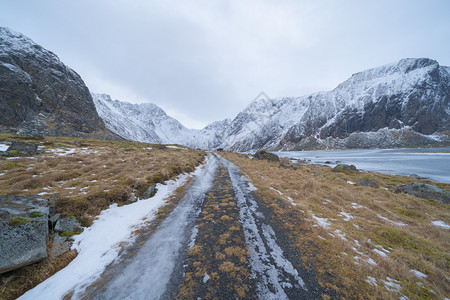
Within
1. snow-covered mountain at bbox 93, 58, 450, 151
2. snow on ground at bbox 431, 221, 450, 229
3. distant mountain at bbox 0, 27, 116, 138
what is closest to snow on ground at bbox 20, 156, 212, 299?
snow on ground at bbox 431, 221, 450, 229

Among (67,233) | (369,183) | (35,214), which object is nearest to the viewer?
(35,214)

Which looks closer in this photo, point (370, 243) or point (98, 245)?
point (98, 245)

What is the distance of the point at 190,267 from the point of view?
15.1 ft

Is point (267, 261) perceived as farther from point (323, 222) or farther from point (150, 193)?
point (150, 193)

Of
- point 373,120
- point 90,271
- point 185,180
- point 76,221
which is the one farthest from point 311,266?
point 373,120

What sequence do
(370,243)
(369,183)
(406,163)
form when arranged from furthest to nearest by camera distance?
(406,163)
(369,183)
(370,243)

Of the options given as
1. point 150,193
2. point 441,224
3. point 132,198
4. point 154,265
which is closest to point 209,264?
point 154,265

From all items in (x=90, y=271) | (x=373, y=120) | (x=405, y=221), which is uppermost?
(x=373, y=120)

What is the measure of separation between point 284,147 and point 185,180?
643ft

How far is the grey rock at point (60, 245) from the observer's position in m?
4.91

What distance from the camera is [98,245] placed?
5613mm

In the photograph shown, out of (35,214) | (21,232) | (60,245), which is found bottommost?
(60,245)

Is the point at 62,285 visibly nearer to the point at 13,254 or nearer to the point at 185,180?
the point at 13,254

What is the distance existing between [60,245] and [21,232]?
1.17 meters
